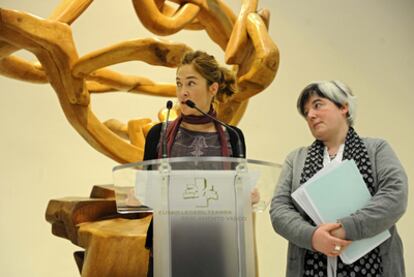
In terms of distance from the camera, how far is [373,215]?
1004 mm

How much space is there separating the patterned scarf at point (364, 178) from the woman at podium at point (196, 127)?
187 mm

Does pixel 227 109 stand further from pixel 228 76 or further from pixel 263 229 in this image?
pixel 263 229

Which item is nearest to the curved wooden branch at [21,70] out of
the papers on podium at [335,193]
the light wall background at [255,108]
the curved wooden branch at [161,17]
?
the curved wooden branch at [161,17]

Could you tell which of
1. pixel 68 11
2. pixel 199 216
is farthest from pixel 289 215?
pixel 68 11

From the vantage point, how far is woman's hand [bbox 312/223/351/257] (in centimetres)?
99

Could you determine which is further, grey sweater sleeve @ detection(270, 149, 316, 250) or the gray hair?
the gray hair

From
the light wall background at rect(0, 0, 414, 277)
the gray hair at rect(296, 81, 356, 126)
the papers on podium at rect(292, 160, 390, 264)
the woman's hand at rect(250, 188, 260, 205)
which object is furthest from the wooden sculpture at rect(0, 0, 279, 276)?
the light wall background at rect(0, 0, 414, 277)

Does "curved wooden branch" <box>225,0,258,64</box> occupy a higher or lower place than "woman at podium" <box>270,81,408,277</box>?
higher

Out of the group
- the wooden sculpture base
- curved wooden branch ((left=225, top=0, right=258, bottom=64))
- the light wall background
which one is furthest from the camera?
the light wall background

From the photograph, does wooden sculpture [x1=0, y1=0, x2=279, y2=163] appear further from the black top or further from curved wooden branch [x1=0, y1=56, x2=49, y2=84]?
the black top

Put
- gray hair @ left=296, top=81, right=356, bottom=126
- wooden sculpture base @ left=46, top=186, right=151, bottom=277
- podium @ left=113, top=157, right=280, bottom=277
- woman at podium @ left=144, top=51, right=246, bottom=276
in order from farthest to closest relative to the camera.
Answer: wooden sculpture base @ left=46, top=186, right=151, bottom=277, gray hair @ left=296, top=81, right=356, bottom=126, woman at podium @ left=144, top=51, right=246, bottom=276, podium @ left=113, top=157, right=280, bottom=277

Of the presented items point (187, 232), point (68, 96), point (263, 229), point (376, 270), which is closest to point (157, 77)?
point (263, 229)

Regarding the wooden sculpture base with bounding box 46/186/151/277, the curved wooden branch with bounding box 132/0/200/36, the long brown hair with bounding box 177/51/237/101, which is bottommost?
the wooden sculpture base with bounding box 46/186/151/277

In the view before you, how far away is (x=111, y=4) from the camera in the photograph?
2752mm
